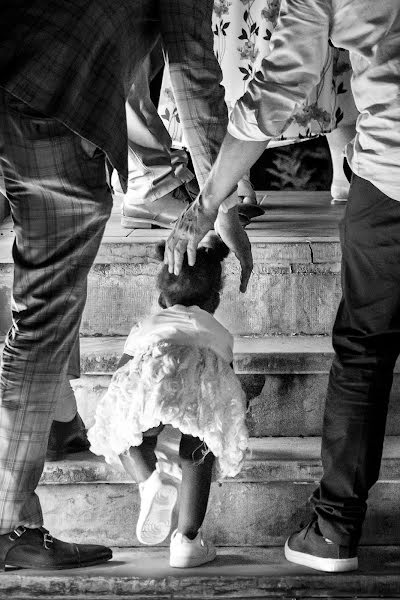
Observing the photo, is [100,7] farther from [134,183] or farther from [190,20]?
[134,183]

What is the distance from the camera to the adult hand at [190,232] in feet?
7.22

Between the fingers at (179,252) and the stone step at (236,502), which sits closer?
the fingers at (179,252)

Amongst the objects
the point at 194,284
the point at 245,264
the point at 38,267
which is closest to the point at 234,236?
the point at 245,264

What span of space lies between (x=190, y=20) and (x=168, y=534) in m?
1.20

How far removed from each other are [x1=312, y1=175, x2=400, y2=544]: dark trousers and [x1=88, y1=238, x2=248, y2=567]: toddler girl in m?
0.23

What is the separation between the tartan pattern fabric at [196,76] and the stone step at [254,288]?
663 mm

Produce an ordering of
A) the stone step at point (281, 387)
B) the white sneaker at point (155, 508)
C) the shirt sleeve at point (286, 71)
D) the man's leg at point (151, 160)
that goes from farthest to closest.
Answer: the man's leg at point (151, 160) → the stone step at point (281, 387) → the white sneaker at point (155, 508) → the shirt sleeve at point (286, 71)

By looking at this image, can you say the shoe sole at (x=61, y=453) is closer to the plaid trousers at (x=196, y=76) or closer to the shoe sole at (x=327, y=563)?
the shoe sole at (x=327, y=563)

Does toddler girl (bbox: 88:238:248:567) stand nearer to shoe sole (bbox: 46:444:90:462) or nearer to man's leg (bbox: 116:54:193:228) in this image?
shoe sole (bbox: 46:444:90:462)

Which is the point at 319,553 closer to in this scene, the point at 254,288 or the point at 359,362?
the point at 359,362

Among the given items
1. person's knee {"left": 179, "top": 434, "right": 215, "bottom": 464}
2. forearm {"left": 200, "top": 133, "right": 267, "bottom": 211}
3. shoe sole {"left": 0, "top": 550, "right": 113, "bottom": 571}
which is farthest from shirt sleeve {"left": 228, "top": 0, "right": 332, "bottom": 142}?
shoe sole {"left": 0, "top": 550, "right": 113, "bottom": 571}

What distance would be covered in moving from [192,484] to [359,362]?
1.58 ft

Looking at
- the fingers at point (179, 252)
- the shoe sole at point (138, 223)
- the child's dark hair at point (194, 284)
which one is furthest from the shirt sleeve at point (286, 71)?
the shoe sole at point (138, 223)

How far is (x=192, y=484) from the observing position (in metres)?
2.29
